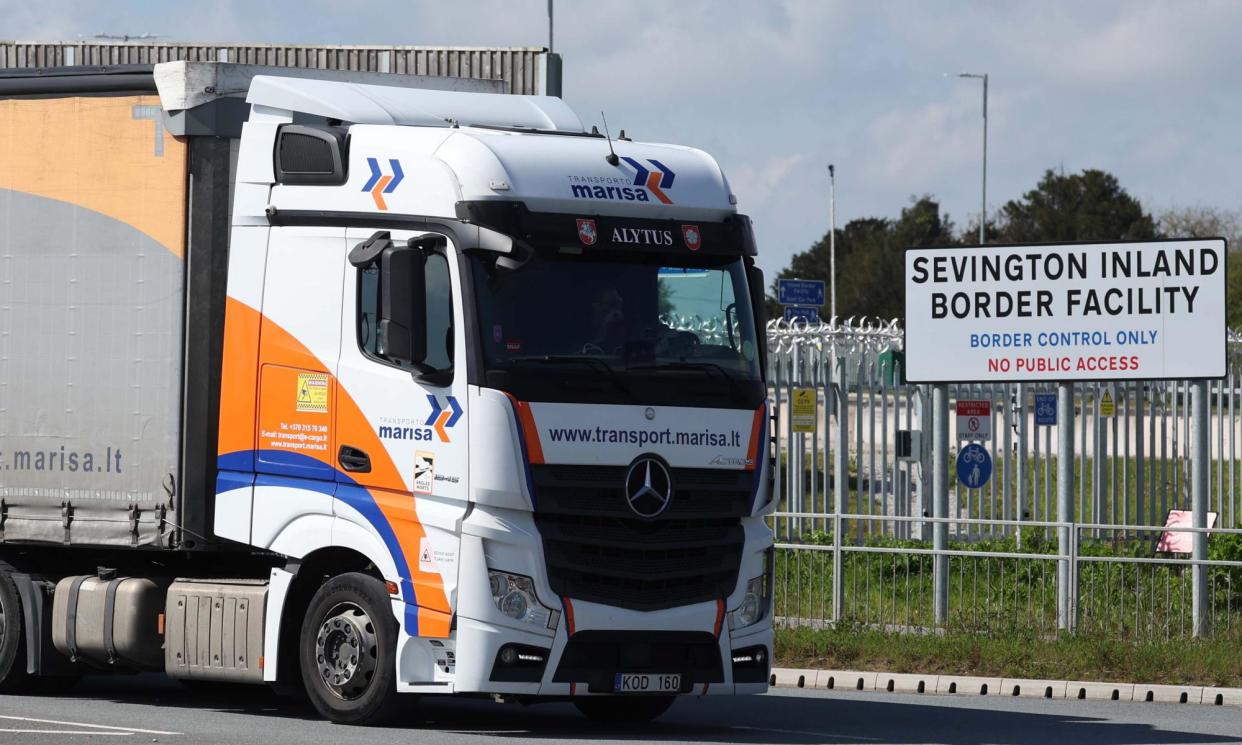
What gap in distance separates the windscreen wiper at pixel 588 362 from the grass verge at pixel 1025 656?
17.6 feet

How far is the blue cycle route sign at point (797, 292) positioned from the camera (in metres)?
22.9

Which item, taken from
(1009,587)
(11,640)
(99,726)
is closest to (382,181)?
(99,726)

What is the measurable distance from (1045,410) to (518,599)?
440 inches

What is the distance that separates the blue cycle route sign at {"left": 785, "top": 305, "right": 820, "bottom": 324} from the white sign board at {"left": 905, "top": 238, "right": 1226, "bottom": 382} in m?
3.73

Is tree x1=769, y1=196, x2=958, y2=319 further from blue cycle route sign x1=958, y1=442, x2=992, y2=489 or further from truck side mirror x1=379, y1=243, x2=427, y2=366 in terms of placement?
truck side mirror x1=379, y1=243, x2=427, y2=366

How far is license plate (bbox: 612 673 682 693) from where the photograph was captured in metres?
12.0

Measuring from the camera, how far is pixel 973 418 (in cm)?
2041

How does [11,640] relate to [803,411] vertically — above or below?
below

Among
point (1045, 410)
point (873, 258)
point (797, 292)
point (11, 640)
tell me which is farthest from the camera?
point (873, 258)

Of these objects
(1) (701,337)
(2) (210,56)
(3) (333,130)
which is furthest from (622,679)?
(2) (210,56)

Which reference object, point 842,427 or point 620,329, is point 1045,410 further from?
point 620,329

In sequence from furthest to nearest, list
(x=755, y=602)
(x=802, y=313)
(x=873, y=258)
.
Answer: (x=873, y=258) < (x=802, y=313) < (x=755, y=602)

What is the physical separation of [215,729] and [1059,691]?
6.44m

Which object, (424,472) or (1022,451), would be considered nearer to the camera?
(424,472)
